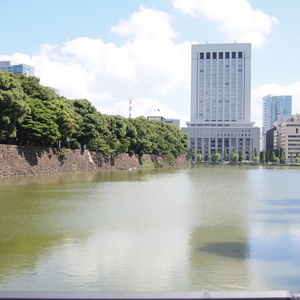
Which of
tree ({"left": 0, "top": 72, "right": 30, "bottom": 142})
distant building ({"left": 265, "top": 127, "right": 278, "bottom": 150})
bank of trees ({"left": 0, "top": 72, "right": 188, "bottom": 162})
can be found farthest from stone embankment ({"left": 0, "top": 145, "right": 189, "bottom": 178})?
distant building ({"left": 265, "top": 127, "right": 278, "bottom": 150})

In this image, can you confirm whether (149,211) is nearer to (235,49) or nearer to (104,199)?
(104,199)

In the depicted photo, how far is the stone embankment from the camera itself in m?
32.3

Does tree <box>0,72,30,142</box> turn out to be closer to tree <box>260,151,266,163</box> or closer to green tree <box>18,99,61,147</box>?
green tree <box>18,99,61,147</box>

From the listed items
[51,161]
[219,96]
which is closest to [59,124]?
[51,161]

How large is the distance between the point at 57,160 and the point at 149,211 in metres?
29.3

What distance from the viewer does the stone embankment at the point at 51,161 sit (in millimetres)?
32344

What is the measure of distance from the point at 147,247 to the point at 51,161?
33.0m

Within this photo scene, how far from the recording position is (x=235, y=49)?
155 meters

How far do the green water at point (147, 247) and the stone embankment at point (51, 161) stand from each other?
59.7 feet

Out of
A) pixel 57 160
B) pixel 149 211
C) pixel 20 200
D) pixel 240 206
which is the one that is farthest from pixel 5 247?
pixel 57 160

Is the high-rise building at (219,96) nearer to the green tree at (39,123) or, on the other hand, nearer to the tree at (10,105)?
the green tree at (39,123)

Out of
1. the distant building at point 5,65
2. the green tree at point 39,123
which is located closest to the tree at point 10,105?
the green tree at point 39,123

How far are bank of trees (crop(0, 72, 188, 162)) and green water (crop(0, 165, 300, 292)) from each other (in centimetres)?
1681

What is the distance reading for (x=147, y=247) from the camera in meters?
8.72
